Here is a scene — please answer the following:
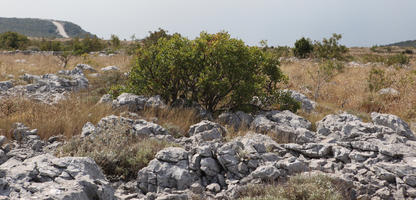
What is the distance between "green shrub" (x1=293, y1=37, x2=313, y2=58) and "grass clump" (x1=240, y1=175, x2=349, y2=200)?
80.6 feet

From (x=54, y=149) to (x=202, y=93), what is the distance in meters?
3.70

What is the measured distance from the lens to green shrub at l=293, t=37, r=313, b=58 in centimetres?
2686

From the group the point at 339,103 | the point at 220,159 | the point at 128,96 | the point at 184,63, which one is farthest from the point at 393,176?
the point at 339,103

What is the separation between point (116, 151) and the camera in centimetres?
445

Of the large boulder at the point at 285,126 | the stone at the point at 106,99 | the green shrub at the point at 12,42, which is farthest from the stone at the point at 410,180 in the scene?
the green shrub at the point at 12,42

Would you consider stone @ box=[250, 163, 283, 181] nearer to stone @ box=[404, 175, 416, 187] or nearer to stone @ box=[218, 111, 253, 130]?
stone @ box=[404, 175, 416, 187]

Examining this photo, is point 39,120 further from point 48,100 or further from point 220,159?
point 220,159

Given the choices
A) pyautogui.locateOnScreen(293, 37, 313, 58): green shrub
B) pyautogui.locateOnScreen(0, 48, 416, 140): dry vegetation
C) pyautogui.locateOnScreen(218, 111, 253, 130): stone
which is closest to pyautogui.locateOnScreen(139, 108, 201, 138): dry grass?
pyautogui.locateOnScreen(0, 48, 416, 140): dry vegetation

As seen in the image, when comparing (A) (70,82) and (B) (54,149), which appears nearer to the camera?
(B) (54,149)

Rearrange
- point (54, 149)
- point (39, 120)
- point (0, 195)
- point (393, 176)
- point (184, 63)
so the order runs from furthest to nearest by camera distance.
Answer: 1. point (184, 63)
2. point (39, 120)
3. point (54, 149)
4. point (393, 176)
5. point (0, 195)

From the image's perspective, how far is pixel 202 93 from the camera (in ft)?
23.9

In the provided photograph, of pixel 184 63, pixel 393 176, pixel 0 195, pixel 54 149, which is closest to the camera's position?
pixel 0 195

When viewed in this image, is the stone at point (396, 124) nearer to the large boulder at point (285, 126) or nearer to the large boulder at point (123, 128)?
the large boulder at point (285, 126)

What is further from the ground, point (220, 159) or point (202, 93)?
point (202, 93)
